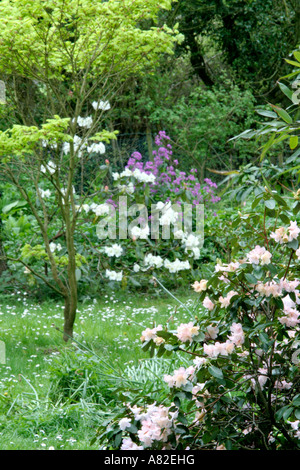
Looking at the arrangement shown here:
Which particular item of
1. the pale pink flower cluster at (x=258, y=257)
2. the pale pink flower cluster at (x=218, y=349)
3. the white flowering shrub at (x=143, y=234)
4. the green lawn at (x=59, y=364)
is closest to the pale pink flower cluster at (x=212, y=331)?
the pale pink flower cluster at (x=218, y=349)

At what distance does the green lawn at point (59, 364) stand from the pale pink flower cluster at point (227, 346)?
848 mm

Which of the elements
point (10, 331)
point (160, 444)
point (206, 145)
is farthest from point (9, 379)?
point (206, 145)

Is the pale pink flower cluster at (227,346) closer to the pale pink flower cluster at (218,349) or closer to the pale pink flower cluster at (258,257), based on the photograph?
the pale pink flower cluster at (218,349)

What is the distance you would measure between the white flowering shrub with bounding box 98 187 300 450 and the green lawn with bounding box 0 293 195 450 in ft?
2.17

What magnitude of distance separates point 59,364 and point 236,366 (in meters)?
1.40

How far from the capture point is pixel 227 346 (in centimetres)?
179

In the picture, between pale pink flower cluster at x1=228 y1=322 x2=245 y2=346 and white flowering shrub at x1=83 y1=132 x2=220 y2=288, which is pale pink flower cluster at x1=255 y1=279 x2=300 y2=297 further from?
white flowering shrub at x1=83 y1=132 x2=220 y2=288

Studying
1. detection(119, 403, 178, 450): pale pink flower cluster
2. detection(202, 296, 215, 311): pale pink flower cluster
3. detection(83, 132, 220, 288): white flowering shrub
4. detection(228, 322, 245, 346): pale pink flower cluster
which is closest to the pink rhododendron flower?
detection(202, 296, 215, 311): pale pink flower cluster

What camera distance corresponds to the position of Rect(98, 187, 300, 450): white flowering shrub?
1.76 m

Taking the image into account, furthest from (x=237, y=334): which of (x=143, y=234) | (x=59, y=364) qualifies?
(x=143, y=234)

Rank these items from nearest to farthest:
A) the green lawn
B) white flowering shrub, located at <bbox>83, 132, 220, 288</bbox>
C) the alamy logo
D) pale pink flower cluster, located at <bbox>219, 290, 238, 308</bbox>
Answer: pale pink flower cluster, located at <bbox>219, 290, 238, 308</bbox>, the green lawn, the alamy logo, white flowering shrub, located at <bbox>83, 132, 220, 288</bbox>

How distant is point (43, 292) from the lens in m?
5.55

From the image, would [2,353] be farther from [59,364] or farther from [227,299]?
[227,299]
